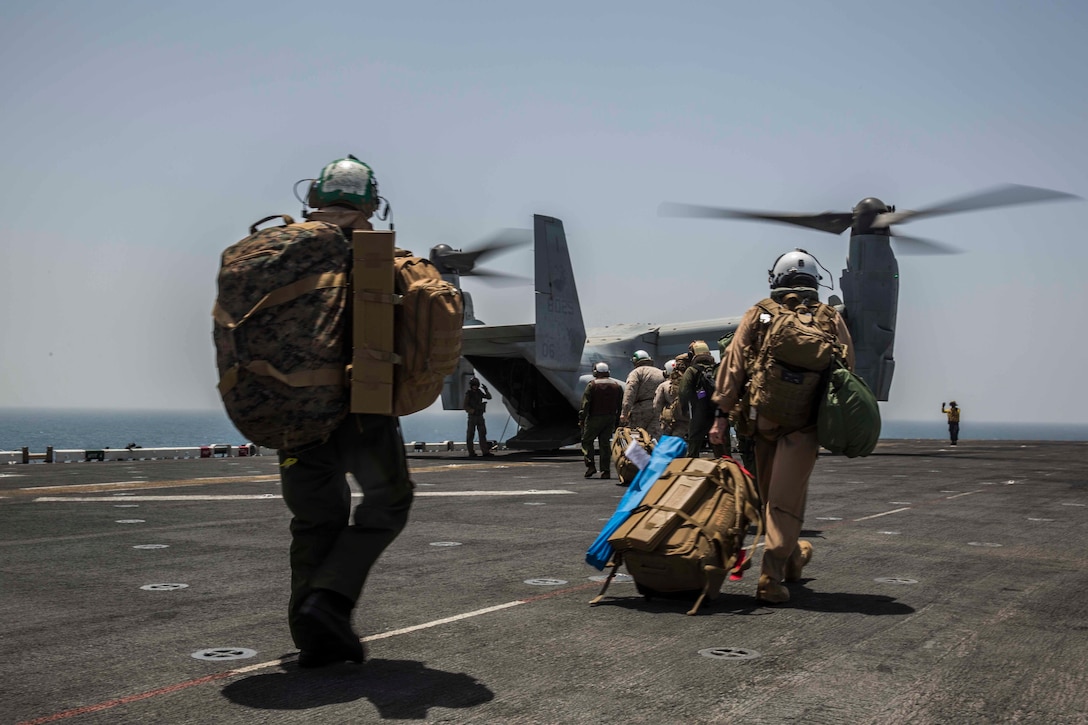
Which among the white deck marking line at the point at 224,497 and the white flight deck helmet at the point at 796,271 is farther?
the white deck marking line at the point at 224,497

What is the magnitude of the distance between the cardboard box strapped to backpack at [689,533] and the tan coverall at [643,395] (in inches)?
297

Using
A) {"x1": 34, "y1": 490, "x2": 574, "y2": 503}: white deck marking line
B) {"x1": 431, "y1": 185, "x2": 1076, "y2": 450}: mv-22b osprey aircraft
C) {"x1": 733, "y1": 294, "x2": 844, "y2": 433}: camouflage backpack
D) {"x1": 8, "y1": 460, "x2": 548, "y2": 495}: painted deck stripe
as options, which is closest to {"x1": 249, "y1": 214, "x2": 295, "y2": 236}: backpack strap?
{"x1": 733, "y1": 294, "x2": 844, "y2": 433}: camouflage backpack

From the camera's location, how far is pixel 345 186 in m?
4.42

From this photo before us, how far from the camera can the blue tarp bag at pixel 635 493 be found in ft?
19.2

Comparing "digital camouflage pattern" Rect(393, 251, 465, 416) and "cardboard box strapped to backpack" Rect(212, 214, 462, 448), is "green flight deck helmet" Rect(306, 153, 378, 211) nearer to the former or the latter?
"cardboard box strapped to backpack" Rect(212, 214, 462, 448)

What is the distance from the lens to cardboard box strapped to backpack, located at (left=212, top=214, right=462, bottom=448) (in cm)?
383

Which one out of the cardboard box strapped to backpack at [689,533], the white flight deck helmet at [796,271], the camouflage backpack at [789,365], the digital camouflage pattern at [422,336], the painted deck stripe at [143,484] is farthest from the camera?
the painted deck stripe at [143,484]

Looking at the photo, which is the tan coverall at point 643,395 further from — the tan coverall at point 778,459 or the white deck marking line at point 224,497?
the tan coverall at point 778,459

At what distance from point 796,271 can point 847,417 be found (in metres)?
1.32

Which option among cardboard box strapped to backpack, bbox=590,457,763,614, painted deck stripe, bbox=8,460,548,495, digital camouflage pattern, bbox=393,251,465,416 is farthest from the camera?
painted deck stripe, bbox=8,460,548,495

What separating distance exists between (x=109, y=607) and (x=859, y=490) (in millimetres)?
11560

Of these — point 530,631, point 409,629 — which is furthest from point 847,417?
point 409,629

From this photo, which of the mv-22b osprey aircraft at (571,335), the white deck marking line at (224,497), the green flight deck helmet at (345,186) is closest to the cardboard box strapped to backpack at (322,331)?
the green flight deck helmet at (345,186)

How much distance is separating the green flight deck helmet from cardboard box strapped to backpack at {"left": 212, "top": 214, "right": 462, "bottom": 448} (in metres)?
0.34
